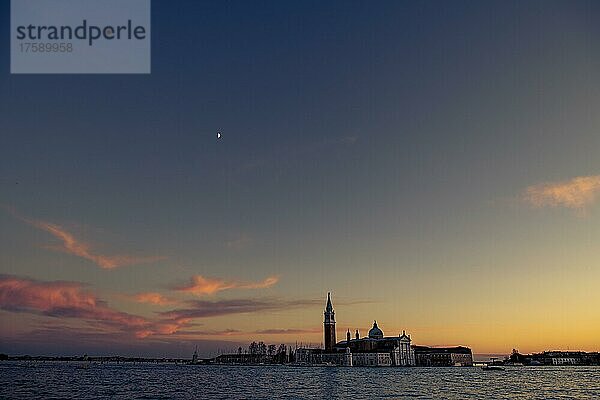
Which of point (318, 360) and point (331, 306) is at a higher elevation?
point (331, 306)

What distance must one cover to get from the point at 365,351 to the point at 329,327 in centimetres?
1403

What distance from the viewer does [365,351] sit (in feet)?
621

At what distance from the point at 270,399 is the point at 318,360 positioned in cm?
14864

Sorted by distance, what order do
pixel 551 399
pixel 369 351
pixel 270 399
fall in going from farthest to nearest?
pixel 369 351 < pixel 551 399 < pixel 270 399

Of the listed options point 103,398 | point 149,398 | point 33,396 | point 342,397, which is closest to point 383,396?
point 342,397

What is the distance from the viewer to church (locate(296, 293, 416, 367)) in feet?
607

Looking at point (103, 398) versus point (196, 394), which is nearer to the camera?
point (103, 398)

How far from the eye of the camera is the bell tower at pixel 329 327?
194500 mm

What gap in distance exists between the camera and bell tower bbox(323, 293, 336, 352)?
19450 centimetres

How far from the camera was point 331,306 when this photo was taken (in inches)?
7692

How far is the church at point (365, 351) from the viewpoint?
607ft

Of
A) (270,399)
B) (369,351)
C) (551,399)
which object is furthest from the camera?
(369,351)

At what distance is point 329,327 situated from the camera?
19762 centimetres

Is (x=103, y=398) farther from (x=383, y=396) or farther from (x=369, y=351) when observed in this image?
(x=369, y=351)
